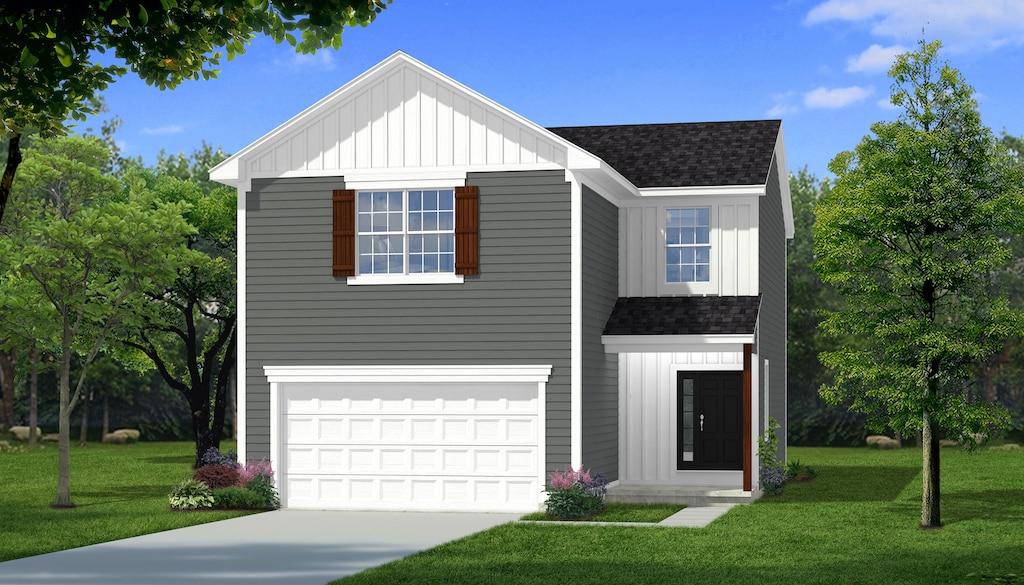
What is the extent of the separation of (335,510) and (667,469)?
650cm

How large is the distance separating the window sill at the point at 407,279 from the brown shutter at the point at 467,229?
7.4 inches

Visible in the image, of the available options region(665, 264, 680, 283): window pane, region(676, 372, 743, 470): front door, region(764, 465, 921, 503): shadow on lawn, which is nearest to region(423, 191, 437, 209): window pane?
region(665, 264, 680, 283): window pane

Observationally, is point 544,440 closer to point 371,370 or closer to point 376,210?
point 371,370

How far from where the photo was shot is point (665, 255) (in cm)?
2527

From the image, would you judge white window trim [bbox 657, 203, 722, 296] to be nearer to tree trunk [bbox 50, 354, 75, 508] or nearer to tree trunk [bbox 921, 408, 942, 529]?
tree trunk [bbox 921, 408, 942, 529]

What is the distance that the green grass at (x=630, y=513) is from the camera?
68.0 feet

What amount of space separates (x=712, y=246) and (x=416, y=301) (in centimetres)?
591

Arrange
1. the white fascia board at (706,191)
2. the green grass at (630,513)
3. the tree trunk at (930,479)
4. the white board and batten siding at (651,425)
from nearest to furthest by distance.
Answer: the tree trunk at (930,479)
the green grass at (630,513)
the white fascia board at (706,191)
the white board and batten siding at (651,425)

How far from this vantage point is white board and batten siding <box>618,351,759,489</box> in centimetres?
2569

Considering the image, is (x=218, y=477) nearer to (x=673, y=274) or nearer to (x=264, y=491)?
(x=264, y=491)

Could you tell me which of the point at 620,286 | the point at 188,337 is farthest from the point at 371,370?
the point at 188,337

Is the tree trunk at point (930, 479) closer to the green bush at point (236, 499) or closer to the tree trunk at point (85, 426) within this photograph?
the green bush at point (236, 499)

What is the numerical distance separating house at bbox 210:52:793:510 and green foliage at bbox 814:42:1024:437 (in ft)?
11.4

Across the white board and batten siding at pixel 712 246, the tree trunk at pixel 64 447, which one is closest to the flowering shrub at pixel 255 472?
the tree trunk at pixel 64 447
